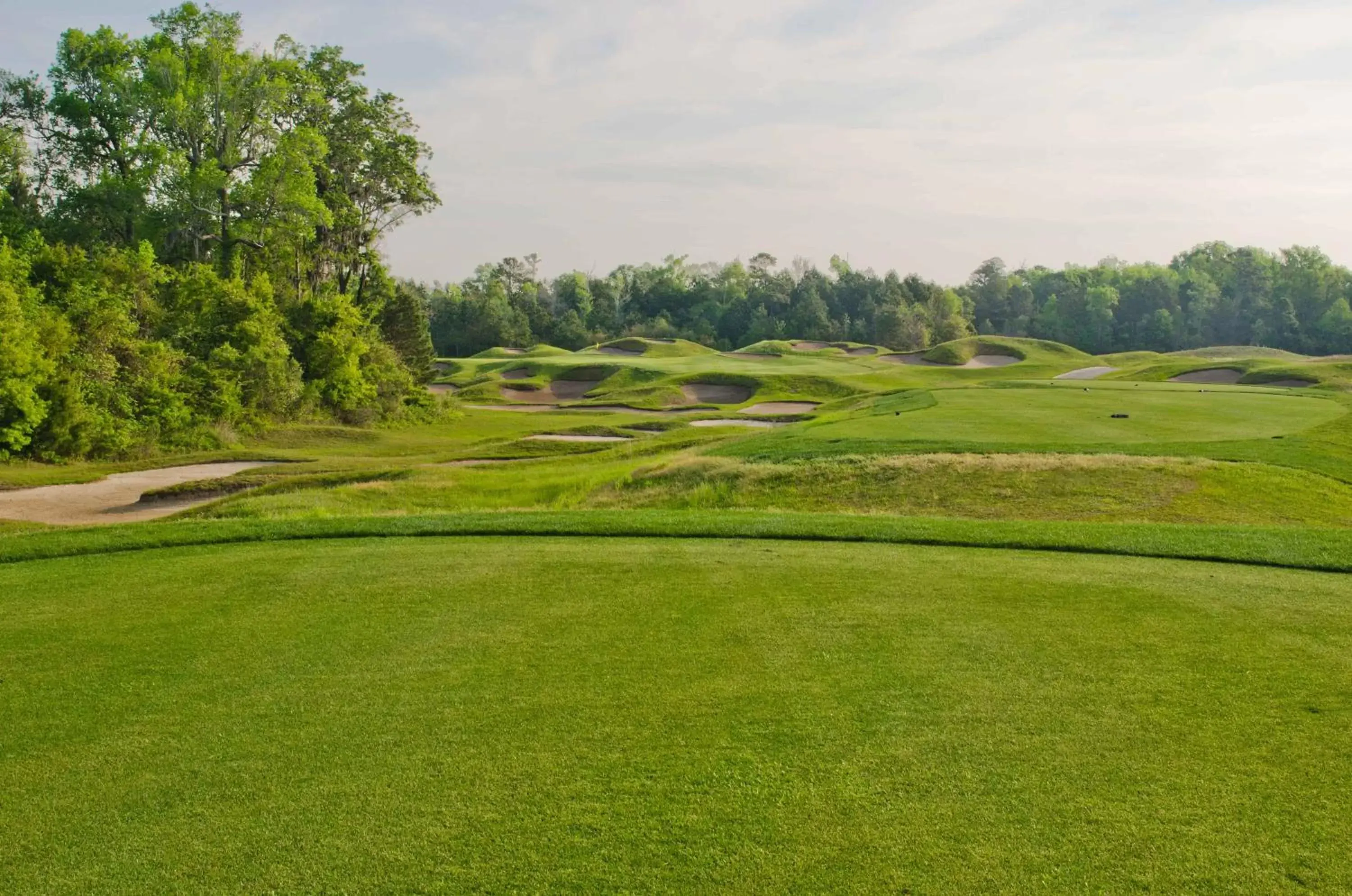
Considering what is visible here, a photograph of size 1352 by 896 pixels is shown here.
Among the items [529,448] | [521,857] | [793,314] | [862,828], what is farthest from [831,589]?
[793,314]

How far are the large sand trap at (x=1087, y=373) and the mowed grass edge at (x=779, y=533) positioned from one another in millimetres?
44417

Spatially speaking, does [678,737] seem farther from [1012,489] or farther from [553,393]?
[553,393]

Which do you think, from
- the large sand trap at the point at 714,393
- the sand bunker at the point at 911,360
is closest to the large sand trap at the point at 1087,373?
the sand bunker at the point at 911,360

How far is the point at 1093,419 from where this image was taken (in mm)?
23875

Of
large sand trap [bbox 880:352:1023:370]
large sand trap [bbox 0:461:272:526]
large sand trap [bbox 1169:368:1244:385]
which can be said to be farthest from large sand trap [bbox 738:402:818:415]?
large sand trap [bbox 0:461:272:526]

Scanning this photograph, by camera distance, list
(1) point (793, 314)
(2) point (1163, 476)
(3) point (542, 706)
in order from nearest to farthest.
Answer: (3) point (542, 706) → (2) point (1163, 476) → (1) point (793, 314)

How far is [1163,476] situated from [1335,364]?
37.8 meters

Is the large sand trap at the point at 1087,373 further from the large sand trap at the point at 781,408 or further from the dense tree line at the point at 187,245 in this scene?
the dense tree line at the point at 187,245

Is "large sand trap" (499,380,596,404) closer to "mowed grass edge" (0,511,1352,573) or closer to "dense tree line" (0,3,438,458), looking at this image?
"dense tree line" (0,3,438,458)

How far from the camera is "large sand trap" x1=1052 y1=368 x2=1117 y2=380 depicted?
2121 inches

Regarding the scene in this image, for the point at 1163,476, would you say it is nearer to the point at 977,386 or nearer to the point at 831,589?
the point at 831,589

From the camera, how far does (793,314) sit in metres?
105

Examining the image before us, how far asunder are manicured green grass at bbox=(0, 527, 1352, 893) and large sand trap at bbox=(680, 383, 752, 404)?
41.8m

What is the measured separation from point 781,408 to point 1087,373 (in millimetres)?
24836
